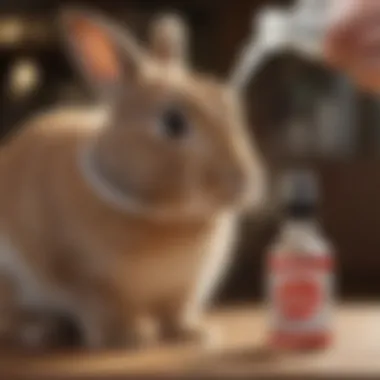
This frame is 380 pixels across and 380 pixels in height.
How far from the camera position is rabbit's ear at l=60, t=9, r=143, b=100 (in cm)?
84

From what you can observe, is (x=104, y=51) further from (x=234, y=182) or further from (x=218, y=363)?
(x=218, y=363)

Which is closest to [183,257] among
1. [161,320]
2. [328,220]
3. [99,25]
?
[161,320]

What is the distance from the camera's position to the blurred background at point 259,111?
124 centimetres

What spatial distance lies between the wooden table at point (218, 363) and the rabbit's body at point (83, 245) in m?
0.05

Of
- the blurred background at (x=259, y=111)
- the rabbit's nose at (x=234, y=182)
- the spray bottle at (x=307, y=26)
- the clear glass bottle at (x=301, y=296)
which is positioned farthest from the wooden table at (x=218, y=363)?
the blurred background at (x=259, y=111)

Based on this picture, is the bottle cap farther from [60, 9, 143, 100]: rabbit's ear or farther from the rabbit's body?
[60, 9, 143, 100]: rabbit's ear

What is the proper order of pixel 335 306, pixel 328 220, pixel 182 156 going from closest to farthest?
pixel 182 156
pixel 335 306
pixel 328 220

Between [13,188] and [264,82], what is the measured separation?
50 cm

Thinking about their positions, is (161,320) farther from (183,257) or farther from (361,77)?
(361,77)

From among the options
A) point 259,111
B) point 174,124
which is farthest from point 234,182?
point 259,111

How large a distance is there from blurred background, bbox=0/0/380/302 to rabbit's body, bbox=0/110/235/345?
38 centimetres

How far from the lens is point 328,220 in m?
1.25

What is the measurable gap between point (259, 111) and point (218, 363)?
56 centimetres

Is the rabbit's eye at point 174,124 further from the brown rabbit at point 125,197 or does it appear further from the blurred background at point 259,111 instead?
the blurred background at point 259,111
